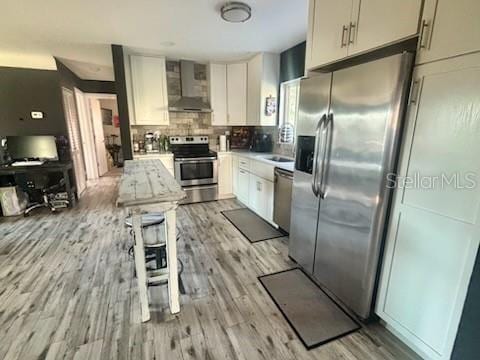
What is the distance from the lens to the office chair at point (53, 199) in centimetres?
405

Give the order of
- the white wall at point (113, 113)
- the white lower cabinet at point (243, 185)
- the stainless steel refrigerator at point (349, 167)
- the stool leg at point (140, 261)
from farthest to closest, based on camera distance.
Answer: the white wall at point (113, 113), the white lower cabinet at point (243, 185), the stool leg at point (140, 261), the stainless steel refrigerator at point (349, 167)

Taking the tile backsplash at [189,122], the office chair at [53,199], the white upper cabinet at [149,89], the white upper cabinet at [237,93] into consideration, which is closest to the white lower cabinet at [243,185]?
the tile backsplash at [189,122]

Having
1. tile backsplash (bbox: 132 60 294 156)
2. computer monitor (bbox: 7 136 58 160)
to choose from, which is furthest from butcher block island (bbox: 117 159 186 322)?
computer monitor (bbox: 7 136 58 160)

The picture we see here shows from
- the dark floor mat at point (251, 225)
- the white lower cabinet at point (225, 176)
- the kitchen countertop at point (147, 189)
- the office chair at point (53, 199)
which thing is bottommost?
the dark floor mat at point (251, 225)

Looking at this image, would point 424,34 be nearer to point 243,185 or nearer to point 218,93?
point 243,185

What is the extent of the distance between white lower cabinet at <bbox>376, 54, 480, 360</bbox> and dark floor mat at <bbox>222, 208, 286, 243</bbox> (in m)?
1.71

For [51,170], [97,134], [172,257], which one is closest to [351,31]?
[172,257]

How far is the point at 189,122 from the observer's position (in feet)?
15.3

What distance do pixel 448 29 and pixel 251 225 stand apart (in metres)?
2.84

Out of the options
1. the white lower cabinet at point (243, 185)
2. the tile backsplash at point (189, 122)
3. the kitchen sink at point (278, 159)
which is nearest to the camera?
the kitchen sink at point (278, 159)

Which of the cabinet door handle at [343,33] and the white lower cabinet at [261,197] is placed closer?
the cabinet door handle at [343,33]

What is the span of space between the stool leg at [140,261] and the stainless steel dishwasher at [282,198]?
1762 millimetres

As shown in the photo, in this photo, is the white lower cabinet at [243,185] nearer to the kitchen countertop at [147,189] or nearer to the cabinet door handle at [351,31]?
the kitchen countertop at [147,189]

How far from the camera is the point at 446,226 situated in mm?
1282
